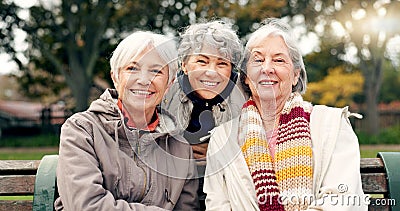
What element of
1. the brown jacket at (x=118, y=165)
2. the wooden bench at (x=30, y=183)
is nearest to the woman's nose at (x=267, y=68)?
the brown jacket at (x=118, y=165)

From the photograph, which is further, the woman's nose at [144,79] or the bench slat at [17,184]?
the bench slat at [17,184]

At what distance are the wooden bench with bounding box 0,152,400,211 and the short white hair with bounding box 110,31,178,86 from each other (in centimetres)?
64

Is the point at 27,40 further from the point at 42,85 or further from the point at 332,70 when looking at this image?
the point at 332,70

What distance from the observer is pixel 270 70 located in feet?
9.16

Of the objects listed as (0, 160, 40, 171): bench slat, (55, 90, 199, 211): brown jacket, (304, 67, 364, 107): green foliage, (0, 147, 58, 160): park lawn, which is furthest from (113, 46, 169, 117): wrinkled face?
(304, 67, 364, 107): green foliage

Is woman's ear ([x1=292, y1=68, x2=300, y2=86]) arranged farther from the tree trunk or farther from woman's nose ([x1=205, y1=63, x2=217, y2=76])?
the tree trunk

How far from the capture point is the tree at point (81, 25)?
17875 mm

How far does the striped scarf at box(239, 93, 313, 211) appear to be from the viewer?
267 centimetres

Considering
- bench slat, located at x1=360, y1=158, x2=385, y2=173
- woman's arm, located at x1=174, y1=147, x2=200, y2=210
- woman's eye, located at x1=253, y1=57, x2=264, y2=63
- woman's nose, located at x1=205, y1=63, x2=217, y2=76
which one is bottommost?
woman's arm, located at x1=174, y1=147, x2=200, y2=210

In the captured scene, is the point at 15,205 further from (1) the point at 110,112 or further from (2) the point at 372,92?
(2) the point at 372,92

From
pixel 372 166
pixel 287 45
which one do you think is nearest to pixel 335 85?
pixel 372 166

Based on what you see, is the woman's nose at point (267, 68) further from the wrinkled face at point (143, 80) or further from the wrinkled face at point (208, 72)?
the wrinkled face at point (143, 80)

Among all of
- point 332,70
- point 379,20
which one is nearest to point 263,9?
point 379,20

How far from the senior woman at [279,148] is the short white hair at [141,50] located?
405mm
